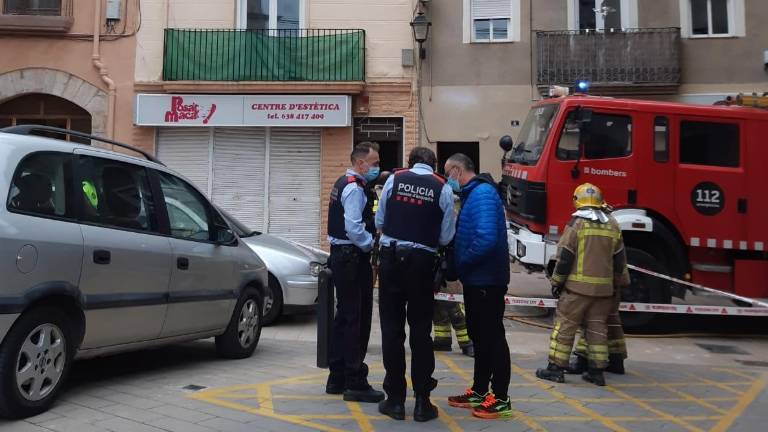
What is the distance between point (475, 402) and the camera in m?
4.66

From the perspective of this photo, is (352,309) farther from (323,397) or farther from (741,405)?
(741,405)

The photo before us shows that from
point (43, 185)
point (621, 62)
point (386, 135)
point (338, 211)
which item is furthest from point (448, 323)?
point (621, 62)

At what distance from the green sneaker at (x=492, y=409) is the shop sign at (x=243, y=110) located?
30.2 ft

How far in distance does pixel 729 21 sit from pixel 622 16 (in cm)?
219

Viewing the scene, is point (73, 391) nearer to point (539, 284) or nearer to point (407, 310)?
point (407, 310)

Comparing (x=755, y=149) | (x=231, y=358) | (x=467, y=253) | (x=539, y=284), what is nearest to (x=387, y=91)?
(x=539, y=284)

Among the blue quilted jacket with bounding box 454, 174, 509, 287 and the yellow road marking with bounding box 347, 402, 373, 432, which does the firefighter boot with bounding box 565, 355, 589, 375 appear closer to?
the blue quilted jacket with bounding box 454, 174, 509, 287

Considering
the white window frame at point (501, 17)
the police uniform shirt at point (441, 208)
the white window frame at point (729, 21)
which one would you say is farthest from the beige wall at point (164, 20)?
the police uniform shirt at point (441, 208)

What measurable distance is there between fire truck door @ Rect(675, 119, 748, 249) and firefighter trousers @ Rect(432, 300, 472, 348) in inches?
141

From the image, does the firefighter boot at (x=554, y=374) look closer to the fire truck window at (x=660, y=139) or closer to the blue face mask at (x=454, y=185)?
the blue face mask at (x=454, y=185)

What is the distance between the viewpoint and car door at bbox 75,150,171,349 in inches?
176

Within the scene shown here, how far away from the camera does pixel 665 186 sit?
325 inches

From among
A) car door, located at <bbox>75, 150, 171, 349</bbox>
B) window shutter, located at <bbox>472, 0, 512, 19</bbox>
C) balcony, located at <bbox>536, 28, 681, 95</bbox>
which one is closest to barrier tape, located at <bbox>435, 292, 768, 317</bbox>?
car door, located at <bbox>75, 150, 171, 349</bbox>

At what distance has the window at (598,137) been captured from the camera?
8.28 meters
